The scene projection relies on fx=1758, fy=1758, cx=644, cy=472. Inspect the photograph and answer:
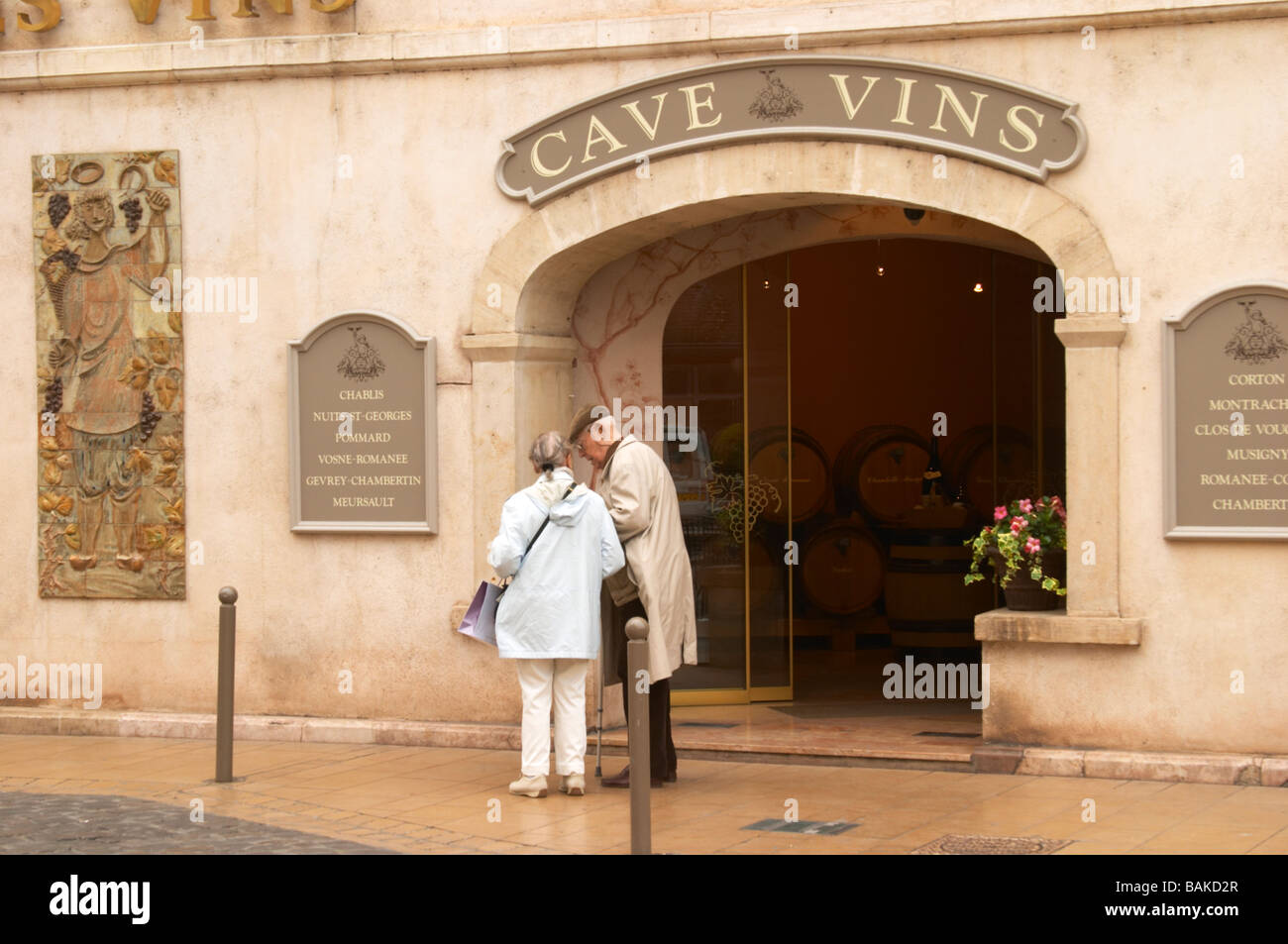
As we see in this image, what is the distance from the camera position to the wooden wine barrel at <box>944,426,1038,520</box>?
1352 cm

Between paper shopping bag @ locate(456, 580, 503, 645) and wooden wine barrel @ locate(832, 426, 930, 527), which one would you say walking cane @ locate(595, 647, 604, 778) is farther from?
wooden wine barrel @ locate(832, 426, 930, 527)

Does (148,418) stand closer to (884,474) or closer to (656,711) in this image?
(656,711)

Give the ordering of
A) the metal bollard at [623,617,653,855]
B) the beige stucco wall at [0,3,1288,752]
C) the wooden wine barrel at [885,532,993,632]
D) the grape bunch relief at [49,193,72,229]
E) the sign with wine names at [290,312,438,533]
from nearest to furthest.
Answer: the metal bollard at [623,617,653,855]
the beige stucco wall at [0,3,1288,752]
the sign with wine names at [290,312,438,533]
the grape bunch relief at [49,193,72,229]
the wooden wine barrel at [885,532,993,632]

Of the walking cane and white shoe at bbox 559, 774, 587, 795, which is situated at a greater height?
the walking cane

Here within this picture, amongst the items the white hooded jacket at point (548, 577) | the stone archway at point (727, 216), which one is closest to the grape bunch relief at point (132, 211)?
the stone archway at point (727, 216)

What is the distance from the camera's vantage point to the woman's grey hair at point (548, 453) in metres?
8.20

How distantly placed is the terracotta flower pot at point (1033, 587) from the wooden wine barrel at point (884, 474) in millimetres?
4530

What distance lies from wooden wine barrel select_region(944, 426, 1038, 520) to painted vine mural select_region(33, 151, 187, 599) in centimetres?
613

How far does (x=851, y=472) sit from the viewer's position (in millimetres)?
13727

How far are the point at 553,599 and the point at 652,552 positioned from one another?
1.85 ft

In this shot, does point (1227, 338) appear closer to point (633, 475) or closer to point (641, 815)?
point (633, 475)

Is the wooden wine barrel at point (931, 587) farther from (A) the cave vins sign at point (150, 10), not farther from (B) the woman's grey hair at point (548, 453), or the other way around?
(A) the cave vins sign at point (150, 10)

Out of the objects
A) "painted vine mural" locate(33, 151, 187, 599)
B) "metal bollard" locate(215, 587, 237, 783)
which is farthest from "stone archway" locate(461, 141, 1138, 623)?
"painted vine mural" locate(33, 151, 187, 599)

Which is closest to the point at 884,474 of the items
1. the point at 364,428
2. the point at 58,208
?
the point at 364,428
